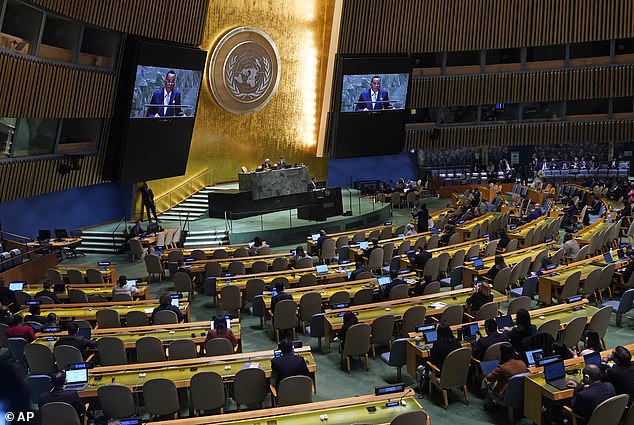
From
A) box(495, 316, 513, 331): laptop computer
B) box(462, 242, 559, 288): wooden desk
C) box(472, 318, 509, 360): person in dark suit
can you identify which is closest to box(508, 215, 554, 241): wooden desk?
box(462, 242, 559, 288): wooden desk

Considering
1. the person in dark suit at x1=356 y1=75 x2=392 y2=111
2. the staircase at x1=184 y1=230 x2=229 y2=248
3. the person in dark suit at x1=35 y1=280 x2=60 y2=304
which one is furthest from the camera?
the person in dark suit at x1=356 y1=75 x2=392 y2=111

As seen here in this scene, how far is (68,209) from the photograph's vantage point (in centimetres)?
2142

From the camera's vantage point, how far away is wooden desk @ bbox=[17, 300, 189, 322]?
10891 millimetres

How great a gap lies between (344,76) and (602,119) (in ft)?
40.1

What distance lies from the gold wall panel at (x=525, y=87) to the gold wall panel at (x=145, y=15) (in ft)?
37.7

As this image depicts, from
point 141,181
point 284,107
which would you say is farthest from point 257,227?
point 284,107

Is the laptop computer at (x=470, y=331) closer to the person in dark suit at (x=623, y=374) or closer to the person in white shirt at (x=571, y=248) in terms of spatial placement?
the person in dark suit at (x=623, y=374)

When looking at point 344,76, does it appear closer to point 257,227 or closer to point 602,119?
point 257,227

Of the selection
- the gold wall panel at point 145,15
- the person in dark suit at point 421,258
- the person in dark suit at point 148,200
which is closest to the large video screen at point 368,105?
the gold wall panel at point 145,15

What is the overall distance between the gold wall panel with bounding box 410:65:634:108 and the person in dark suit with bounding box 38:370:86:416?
24.8 metres

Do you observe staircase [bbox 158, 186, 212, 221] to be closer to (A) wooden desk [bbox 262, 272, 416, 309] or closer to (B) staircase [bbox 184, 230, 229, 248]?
(B) staircase [bbox 184, 230, 229, 248]

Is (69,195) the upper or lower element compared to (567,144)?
lower

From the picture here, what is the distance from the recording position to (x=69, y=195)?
70.3 feet

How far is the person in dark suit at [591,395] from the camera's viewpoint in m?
6.55
